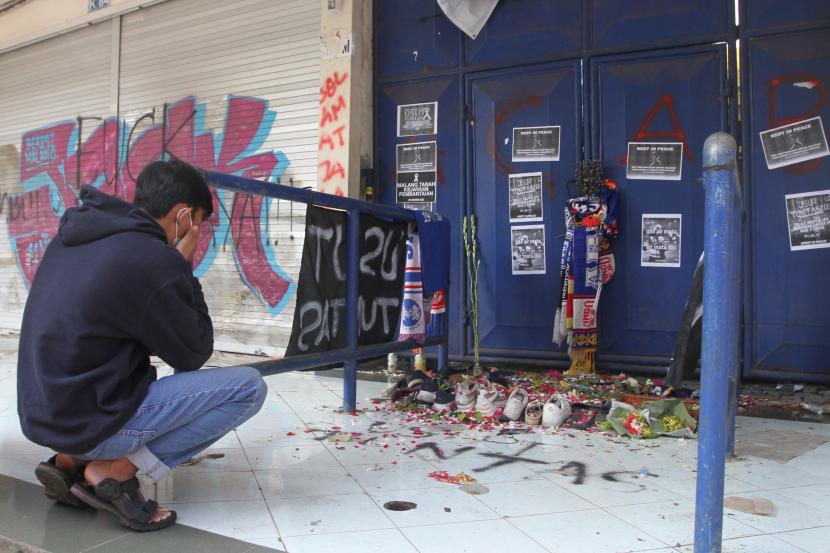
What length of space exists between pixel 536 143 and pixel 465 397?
8.65 ft

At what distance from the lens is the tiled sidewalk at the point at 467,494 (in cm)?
229

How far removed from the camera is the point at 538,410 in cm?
409

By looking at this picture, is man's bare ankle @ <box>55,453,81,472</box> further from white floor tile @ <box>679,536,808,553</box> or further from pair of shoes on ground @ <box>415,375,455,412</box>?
pair of shoes on ground @ <box>415,375,455,412</box>

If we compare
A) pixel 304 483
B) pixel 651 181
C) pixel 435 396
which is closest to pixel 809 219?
pixel 651 181

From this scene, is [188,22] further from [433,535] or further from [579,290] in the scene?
[433,535]

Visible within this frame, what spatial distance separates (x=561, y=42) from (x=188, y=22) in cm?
440

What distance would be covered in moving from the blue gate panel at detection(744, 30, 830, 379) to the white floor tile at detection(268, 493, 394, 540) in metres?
3.87

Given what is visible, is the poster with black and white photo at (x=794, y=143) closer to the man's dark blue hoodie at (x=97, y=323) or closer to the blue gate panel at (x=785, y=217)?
the blue gate panel at (x=785, y=217)

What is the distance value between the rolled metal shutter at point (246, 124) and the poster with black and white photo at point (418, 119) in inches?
34.0

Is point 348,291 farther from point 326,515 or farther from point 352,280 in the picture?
point 326,515

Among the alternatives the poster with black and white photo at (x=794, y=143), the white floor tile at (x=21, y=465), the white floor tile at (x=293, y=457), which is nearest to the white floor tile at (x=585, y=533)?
the white floor tile at (x=293, y=457)

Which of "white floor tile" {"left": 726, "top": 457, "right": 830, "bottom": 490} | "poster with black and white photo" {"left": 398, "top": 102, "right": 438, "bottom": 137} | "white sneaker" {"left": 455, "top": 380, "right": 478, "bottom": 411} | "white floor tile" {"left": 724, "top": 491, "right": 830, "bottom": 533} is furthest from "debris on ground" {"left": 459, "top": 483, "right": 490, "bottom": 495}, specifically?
"poster with black and white photo" {"left": 398, "top": 102, "right": 438, "bottom": 137}

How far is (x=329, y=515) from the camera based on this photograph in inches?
99.0

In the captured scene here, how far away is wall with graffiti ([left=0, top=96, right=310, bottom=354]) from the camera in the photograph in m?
6.65
